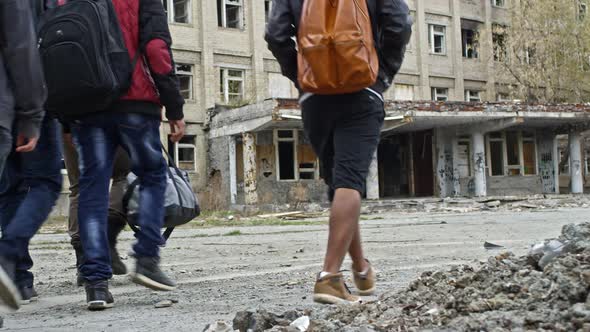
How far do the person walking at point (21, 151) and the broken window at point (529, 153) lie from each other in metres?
34.6

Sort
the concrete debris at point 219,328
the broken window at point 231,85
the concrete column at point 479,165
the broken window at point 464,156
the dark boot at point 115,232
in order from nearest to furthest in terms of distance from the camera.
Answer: the concrete debris at point 219,328 < the dark boot at point 115,232 < the broken window at point 231,85 < the concrete column at point 479,165 < the broken window at point 464,156

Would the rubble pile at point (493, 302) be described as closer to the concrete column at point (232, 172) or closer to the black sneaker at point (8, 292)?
the black sneaker at point (8, 292)

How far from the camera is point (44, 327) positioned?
3.67 metres

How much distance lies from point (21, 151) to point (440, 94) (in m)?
36.6

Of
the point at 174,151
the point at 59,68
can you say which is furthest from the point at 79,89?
the point at 174,151

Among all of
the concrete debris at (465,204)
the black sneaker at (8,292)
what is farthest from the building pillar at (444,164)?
the black sneaker at (8,292)

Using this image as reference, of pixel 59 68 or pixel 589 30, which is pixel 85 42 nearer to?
pixel 59 68

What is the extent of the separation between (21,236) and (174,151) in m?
26.6

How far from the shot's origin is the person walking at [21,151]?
10.5ft

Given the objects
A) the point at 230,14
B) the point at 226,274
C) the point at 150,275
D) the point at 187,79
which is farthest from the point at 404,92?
the point at 150,275

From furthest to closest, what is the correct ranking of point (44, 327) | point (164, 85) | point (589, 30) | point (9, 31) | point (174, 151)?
point (589, 30) → point (174, 151) → point (164, 85) → point (44, 327) → point (9, 31)

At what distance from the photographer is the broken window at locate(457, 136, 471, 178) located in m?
34.5

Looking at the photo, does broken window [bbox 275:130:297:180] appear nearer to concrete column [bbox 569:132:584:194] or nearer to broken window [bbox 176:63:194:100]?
broken window [bbox 176:63:194:100]

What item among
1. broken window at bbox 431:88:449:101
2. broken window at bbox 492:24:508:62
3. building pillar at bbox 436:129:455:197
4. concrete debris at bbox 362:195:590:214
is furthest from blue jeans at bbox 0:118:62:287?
broken window at bbox 431:88:449:101
